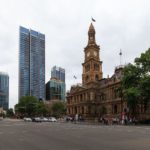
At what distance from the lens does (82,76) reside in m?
147

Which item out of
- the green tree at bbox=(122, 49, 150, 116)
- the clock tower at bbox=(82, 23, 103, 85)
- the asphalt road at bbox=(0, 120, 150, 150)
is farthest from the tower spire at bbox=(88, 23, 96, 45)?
the asphalt road at bbox=(0, 120, 150, 150)

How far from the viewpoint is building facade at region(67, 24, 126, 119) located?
127m

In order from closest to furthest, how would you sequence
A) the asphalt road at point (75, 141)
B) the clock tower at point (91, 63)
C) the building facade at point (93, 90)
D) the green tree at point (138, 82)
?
the asphalt road at point (75, 141), the green tree at point (138, 82), the building facade at point (93, 90), the clock tower at point (91, 63)

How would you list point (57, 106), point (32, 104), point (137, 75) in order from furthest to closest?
point (32, 104), point (57, 106), point (137, 75)

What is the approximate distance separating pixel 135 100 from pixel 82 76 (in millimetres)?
67487

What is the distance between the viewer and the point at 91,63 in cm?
13950

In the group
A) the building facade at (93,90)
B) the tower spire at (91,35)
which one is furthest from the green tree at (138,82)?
the tower spire at (91,35)

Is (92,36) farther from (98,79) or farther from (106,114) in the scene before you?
(106,114)

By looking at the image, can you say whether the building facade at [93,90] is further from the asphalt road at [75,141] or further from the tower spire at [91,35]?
the asphalt road at [75,141]

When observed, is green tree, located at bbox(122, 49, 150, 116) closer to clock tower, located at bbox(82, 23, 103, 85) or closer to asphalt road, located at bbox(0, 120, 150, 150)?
asphalt road, located at bbox(0, 120, 150, 150)

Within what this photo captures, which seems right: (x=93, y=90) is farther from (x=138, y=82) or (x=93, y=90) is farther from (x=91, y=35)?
(x=138, y=82)

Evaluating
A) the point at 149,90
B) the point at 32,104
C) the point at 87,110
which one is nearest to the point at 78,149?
the point at 149,90

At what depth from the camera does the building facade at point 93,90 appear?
416 feet

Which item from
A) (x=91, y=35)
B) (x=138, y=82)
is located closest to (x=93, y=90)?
(x=91, y=35)
